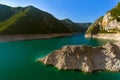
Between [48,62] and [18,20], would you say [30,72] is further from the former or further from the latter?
[18,20]

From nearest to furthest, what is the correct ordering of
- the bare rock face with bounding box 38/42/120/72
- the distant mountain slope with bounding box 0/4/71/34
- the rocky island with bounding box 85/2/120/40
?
the bare rock face with bounding box 38/42/120/72 < the rocky island with bounding box 85/2/120/40 < the distant mountain slope with bounding box 0/4/71/34

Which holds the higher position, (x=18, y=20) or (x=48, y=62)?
(x=18, y=20)

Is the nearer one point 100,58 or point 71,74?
point 71,74

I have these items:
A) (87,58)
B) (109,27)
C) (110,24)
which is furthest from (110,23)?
(87,58)

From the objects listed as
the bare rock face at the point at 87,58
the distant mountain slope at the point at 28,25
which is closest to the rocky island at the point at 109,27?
the distant mountain slope at the point at 28,25

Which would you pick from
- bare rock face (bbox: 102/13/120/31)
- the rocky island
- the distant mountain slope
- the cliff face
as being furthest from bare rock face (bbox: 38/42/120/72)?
the distant mountain slope

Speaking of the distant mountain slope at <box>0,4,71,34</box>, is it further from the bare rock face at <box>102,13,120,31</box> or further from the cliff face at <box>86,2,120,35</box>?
the bare rock face at <box>102,13,120,31</box>

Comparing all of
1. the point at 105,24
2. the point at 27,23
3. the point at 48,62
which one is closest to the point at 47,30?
the point at 27,23

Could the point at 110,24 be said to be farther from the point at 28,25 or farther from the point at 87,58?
the point at 87,58
